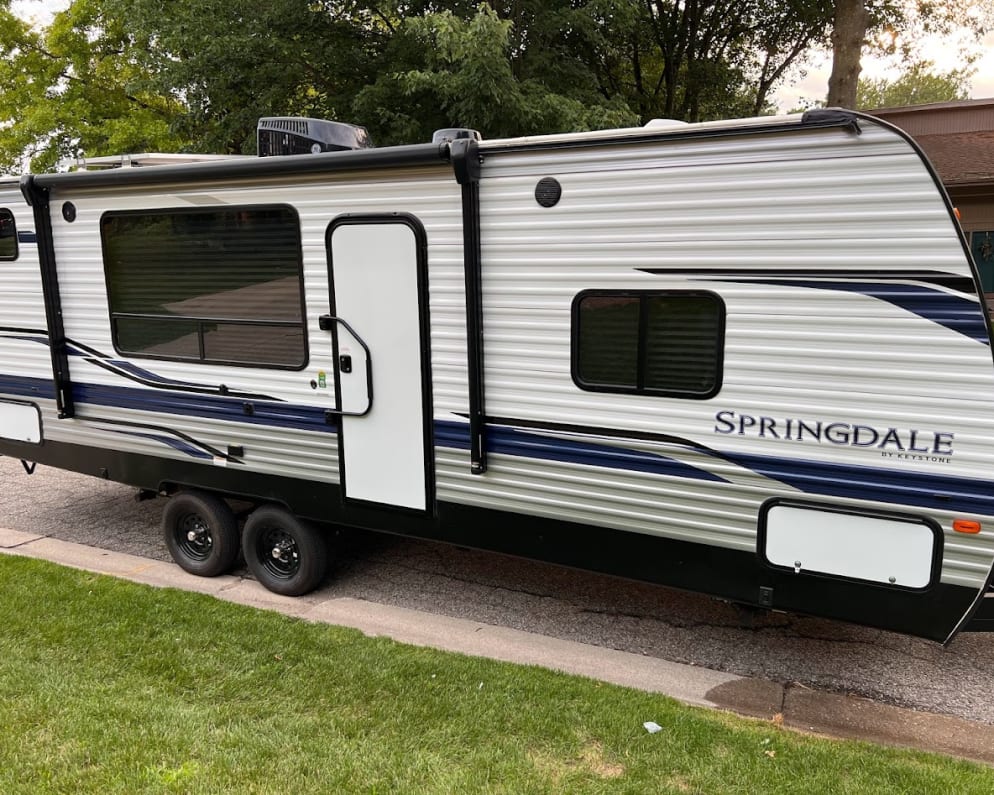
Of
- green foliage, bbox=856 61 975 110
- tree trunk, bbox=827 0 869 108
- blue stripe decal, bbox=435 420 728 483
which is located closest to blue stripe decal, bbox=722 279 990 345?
blue stripe decal, bbox=435 420 728 483

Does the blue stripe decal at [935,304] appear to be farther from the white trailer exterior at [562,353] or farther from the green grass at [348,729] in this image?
the green grass at [348,729]

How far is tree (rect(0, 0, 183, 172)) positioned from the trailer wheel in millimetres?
12890

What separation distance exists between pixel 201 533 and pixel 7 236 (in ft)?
8.41

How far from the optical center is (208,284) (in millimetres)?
5355

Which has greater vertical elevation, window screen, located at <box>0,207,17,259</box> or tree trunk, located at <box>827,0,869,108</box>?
tree trunk, located at <box>827,0,869,108</box>

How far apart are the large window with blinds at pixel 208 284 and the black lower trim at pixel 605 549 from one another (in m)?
0.82

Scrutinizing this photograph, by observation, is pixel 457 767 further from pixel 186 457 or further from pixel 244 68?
pixel 244 68

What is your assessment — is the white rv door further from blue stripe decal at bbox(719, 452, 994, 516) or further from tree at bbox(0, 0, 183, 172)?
tree at bbox(0, 0, 183, 172)

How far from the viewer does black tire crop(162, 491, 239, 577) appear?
5.73 meters

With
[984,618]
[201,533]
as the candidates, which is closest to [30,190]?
[201,533]

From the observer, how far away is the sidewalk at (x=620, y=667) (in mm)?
3877

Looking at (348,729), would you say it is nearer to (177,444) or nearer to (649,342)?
(649,342)

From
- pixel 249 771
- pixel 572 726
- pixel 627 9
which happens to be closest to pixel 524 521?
Answer: pixel 572 726

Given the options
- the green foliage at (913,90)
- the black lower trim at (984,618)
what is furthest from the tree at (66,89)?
the green foliage at (913,90)
